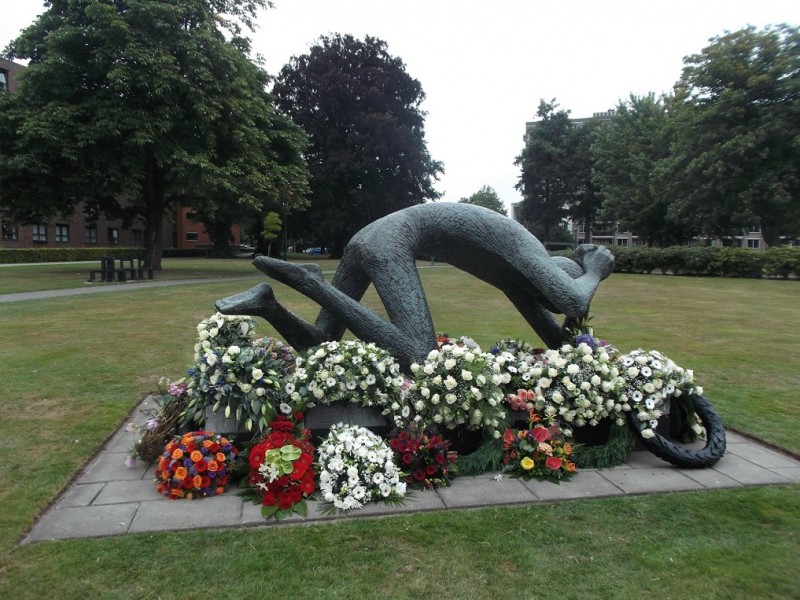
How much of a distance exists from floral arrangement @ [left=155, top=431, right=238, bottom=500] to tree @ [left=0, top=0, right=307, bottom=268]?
1869cm

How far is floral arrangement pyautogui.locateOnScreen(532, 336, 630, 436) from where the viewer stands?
439 centimetres

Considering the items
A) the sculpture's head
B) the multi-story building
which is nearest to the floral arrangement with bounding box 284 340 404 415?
the sculpture's head

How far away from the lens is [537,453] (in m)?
4.31

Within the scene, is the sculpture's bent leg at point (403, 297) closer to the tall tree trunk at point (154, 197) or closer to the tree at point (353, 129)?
the tall tree trunk at point (154, 197)

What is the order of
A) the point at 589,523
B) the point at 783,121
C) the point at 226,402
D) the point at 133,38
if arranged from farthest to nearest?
the point at 783,121 < the point at 133,38 < the point at 226,402 < the point at 589,523

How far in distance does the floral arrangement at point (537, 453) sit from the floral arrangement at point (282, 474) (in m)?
1.62

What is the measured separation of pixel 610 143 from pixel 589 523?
Answer: 1675 inches

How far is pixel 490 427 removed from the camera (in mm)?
4316

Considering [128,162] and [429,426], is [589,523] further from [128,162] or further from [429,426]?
[128,162]

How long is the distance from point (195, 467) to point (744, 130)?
32176 millimetres

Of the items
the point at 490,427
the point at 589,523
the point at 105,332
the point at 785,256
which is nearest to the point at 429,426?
the point at 490,427

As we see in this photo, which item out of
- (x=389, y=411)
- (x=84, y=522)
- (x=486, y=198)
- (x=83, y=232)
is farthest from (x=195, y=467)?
(x=486, y=198)

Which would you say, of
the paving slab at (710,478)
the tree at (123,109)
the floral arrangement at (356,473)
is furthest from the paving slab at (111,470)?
the tree at (123,109)

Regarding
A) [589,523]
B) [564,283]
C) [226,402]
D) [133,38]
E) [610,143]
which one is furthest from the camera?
[610,143]
